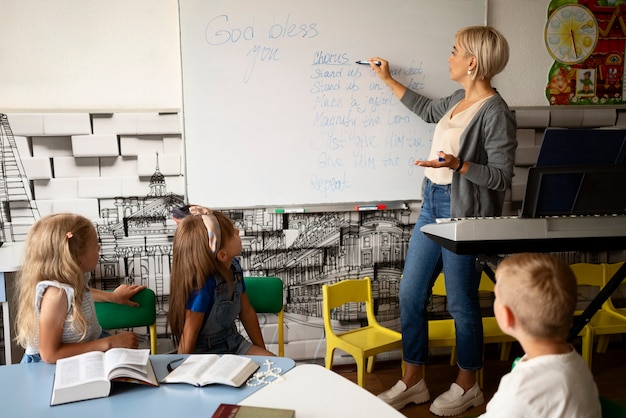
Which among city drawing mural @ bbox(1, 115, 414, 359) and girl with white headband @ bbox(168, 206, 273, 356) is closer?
girl with white headband @ bbox(168, 206, 273, 356)

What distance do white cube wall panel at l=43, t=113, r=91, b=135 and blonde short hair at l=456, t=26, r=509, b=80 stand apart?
1.68 metres

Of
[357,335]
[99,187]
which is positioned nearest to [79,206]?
[99,187]

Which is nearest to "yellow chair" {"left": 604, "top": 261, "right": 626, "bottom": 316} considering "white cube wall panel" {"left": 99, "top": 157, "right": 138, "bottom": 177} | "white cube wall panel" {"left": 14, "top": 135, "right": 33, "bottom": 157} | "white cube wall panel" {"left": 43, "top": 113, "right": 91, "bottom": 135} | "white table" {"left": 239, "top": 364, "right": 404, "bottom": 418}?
"white table" {"left": 239, "top": 364, "right": 404, "bottom": 418}

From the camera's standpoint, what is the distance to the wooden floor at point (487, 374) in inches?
107

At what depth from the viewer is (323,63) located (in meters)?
2.78

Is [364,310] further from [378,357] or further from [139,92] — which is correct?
[139,92]

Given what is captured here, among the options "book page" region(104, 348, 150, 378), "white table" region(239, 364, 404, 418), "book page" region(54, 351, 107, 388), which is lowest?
"white table" region(239, 364, 404, 418)

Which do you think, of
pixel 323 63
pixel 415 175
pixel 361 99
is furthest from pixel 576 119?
pixel 323 63

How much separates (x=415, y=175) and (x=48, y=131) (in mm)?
1740

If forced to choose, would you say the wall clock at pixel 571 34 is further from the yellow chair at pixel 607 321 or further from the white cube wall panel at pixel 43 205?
the white cube wall panel at pixel 43 205

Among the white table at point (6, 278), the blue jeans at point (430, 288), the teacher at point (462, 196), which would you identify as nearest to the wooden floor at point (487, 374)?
the teacher at point (462, 196)

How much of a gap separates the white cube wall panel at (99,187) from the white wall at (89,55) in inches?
12.6

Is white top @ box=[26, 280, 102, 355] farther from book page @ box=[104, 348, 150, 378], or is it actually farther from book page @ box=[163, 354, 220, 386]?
book page @ box=[163, 354, 220, 386]

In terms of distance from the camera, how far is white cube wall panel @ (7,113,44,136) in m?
2.54
